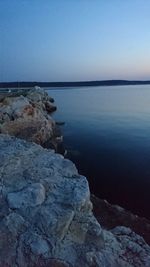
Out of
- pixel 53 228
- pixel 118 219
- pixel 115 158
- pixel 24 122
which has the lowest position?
pixel 115 158

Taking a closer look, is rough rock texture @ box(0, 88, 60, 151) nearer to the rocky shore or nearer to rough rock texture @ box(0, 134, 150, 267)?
the rocky shore

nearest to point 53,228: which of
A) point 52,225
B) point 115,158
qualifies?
point 52,225

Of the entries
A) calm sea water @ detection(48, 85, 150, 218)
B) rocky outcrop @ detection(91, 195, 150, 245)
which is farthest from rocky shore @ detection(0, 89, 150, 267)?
calm sea water @ detection(48, 85, 150, 218)

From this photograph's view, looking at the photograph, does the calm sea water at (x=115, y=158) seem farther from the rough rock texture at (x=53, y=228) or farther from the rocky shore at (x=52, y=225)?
the rough rock texture at (x=53, y=228)

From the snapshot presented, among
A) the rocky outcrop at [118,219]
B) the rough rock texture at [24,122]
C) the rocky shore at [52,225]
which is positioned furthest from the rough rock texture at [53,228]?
the rough rock texture at [24,122]

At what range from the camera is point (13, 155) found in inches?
542

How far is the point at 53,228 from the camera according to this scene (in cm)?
1047

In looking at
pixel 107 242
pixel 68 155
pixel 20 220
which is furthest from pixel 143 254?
pixel 68 155

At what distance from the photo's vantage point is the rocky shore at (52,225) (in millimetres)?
10078

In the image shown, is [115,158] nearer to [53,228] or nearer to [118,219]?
[118,219]

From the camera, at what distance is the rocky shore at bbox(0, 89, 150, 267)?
33.1 feet

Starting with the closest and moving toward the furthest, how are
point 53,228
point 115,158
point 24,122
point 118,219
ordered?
1. point 53,228
2. point 118,219
3. point 115,158
4. point 24,122

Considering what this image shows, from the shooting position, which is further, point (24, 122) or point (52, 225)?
point (24, 122)

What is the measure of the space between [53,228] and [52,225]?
99 mm
